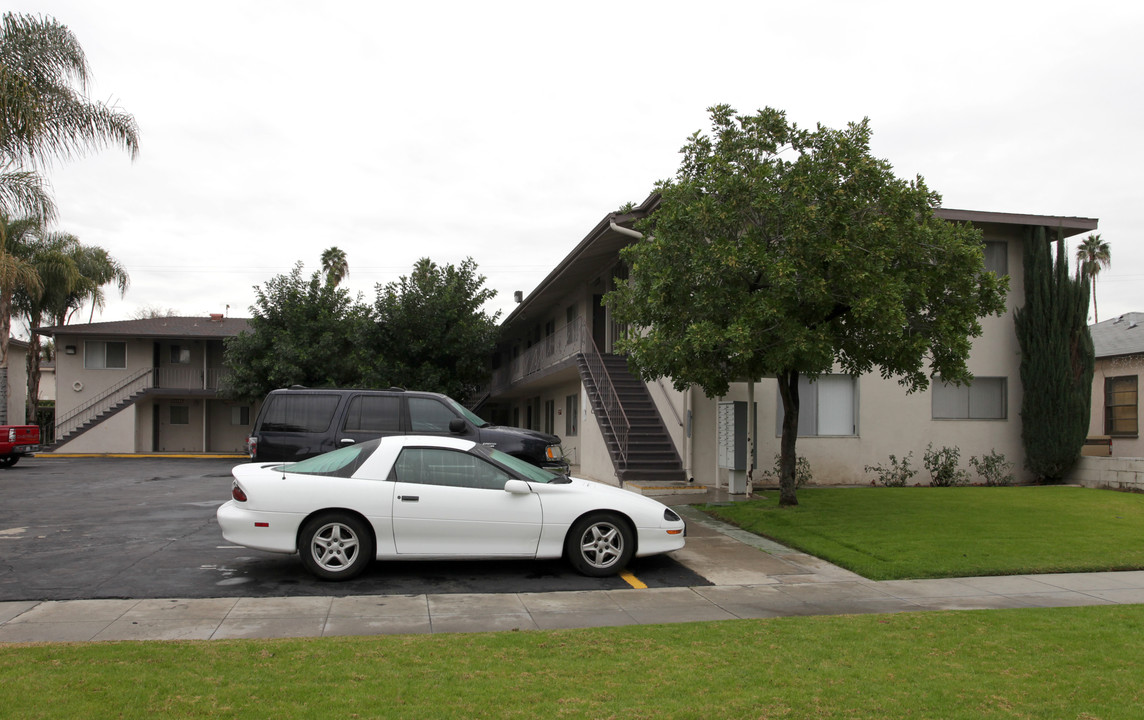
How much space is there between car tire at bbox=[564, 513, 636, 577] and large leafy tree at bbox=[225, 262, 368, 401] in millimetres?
20201

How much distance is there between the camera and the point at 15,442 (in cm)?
2386

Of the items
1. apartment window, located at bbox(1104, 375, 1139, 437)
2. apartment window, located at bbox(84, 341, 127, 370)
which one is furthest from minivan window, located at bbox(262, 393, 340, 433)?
apartment window, located at bbox(84, 341, 127, 370)

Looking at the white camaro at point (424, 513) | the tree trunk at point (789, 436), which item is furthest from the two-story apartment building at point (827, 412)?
the white camaro at point (424, 513)

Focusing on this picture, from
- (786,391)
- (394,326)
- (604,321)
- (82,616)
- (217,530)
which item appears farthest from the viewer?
(394,326)

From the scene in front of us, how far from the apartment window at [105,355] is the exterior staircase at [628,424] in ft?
77.6

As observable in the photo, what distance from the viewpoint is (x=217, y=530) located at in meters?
→ 11.0

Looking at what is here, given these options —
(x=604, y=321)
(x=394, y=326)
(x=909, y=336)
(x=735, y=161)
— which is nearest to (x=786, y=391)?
(x=909, y=336)

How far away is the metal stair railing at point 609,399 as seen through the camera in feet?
56.2

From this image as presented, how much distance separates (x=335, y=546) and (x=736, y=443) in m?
8.35

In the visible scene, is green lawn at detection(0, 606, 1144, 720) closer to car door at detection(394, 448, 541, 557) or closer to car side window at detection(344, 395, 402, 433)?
car door at detection(394, 448, 541, 557)

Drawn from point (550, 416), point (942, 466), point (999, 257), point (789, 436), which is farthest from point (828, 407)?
point (550, 416)

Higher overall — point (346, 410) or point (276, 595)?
point (346, 410)

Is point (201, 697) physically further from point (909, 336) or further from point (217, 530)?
point (909, 336)

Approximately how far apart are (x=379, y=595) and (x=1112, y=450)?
19018mm
